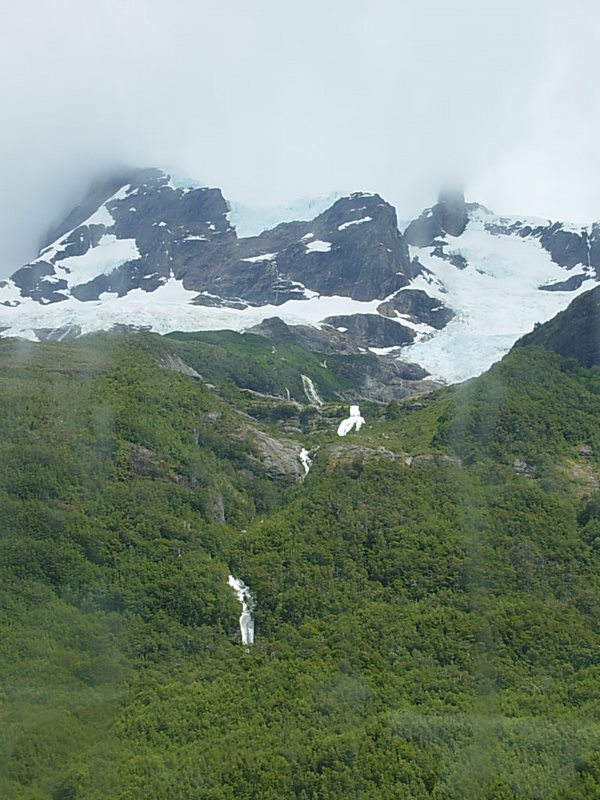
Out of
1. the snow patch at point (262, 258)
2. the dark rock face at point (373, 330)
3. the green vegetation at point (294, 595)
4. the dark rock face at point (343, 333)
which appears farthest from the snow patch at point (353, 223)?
the green vegetation at point (294, 595)

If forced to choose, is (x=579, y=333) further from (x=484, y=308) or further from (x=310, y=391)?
(x=484, y=308)

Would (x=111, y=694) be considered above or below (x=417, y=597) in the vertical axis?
below

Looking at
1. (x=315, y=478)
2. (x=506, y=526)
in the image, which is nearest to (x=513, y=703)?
(x=506, y=526)

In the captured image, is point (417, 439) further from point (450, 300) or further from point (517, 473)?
point (450, 300)

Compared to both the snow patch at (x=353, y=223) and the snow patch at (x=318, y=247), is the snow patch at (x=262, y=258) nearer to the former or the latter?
the snow patch at (x=318, y=247)

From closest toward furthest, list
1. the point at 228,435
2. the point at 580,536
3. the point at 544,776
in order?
the point at 544,776 < the point at 580,536 < the point at 228,435

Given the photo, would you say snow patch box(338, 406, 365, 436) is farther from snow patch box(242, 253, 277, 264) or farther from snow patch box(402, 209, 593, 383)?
snow patch box(242, 253, 277, 264)

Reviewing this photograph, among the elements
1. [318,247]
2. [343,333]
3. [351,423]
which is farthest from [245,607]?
[318,247]
